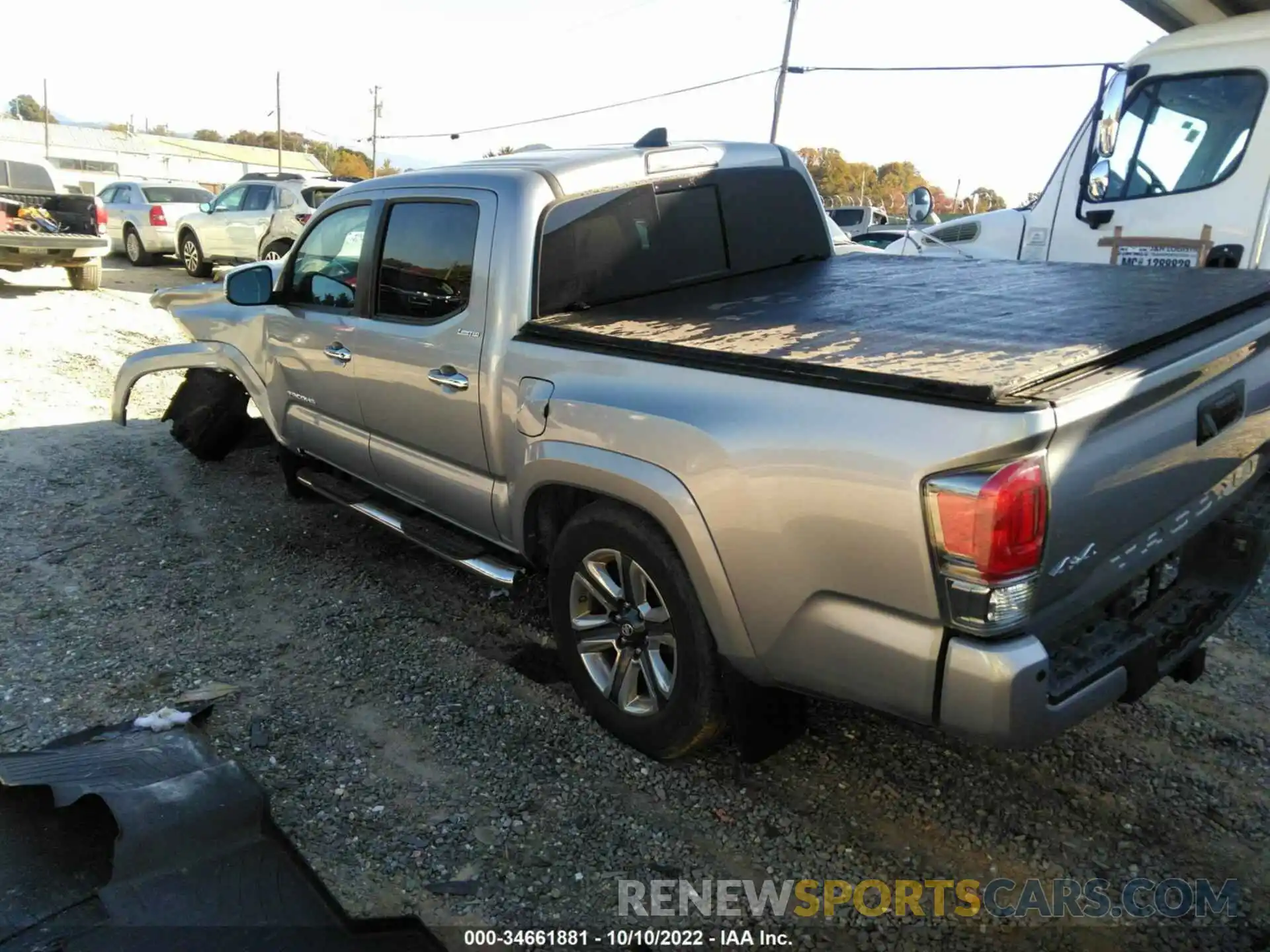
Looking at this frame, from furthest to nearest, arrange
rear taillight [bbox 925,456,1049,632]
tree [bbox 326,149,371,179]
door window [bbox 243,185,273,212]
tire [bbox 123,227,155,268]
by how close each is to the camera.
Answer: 1. tree [bbox 326,149,371,179]
2. tire [bbox 123,227,155,268]
3. door window [bbox 243,185,273,212]
4. rear taillight [bbox 925,456,1049,632]

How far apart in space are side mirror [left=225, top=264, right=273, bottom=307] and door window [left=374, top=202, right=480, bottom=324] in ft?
3.73

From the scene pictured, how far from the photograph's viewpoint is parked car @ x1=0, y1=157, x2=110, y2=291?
12086 millimetres

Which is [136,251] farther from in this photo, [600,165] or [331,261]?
[600,165]

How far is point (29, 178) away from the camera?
13203mm

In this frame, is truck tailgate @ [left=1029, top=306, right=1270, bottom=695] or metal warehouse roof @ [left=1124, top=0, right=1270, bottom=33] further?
metal warehouse roof @ [left=1124, top=0, right=1270, bottom=33]

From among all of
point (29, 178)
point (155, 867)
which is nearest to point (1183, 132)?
point (155, 867)

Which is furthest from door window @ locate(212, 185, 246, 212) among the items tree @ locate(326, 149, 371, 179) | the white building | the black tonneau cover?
tree @ locate(326, 149, 371, 179)

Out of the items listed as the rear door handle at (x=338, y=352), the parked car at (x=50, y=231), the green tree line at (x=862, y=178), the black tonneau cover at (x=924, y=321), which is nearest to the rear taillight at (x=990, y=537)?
the black tonneau cover at (x=924, y=321)

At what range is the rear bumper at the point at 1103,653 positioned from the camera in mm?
2131

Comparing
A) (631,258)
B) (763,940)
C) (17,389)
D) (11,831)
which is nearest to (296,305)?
(631,258)

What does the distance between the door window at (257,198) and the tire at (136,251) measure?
11.7 ft

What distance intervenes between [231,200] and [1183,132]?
549 inches

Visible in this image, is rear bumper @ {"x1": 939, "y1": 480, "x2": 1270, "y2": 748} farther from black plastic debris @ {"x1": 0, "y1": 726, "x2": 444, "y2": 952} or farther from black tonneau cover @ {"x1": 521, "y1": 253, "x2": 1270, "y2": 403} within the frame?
black plastic debris @ {"x1": 0, "y1": 726, "x2": 444, "y2": 952}

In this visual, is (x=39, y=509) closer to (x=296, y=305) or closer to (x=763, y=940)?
(x=296, y=305)
